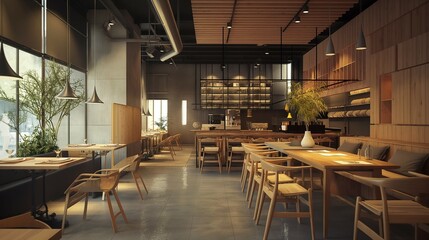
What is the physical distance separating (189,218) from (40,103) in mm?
3874

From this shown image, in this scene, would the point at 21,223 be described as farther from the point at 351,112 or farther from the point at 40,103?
the point at 351,112

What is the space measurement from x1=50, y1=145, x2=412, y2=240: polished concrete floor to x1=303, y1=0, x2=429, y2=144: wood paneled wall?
2.37 metres

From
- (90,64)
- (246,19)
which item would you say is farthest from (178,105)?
(246,19)

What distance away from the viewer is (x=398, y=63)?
7.01 meters

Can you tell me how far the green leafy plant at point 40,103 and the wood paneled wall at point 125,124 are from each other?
1121 mm

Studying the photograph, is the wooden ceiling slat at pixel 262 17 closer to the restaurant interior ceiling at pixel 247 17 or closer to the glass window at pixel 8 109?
the restaurant interior ceiling at pixel 247 17

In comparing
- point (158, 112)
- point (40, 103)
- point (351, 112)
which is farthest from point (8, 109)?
point (158, 112)

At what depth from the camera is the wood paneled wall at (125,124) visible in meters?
7.99

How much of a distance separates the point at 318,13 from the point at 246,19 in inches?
63.5

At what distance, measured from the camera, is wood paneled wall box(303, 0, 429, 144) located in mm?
6235

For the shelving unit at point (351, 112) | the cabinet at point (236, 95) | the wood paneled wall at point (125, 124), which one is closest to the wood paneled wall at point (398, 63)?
the shelving unit at point (351, 112)

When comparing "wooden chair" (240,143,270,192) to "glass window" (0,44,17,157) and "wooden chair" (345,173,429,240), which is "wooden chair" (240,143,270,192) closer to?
"wooden chair" (345,173,429,240)

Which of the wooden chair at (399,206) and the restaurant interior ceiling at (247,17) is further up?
the restaurant interior ceiling at (247,17)

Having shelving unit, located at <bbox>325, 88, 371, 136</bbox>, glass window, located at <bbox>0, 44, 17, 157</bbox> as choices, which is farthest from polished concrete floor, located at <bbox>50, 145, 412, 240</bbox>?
shelving unit, located at <bbox>325, 88, 371, 136</bbox>
